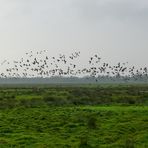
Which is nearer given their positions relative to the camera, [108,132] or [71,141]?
[71,141]

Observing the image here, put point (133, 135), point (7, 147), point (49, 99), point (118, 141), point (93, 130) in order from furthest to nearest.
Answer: point (49, 99)
point (93, 130)
point (133, 135)
point (118, 141)
point (7, 147)

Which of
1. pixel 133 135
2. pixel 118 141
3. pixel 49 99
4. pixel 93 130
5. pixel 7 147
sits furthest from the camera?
pixel 49 99

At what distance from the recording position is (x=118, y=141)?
1091 inches

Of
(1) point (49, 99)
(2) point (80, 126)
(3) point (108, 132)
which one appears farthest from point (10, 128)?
(1) point (49, 99)

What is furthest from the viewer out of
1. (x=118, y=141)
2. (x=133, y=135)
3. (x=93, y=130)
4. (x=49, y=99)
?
(x=49, y=99)

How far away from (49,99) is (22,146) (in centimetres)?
4268

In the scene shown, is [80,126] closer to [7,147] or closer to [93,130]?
[93,130]

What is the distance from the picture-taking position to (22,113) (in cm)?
4456

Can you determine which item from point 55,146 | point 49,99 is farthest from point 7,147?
point 49,99

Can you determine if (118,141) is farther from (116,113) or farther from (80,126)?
(116,113)

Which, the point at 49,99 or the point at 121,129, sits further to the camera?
the point at 49,99

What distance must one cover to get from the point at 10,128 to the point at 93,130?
23.6ft

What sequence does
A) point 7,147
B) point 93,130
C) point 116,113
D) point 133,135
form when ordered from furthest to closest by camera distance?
point 116,113
point 93,130
point 133,135
point 7,147

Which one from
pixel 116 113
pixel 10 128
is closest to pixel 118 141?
pixel 10 128
